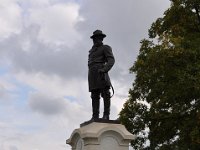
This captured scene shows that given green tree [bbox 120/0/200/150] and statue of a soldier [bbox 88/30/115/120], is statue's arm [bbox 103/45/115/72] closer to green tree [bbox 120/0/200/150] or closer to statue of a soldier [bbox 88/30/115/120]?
statue of a soldier [bbox 88/30/115/120]

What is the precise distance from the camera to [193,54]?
19.7m

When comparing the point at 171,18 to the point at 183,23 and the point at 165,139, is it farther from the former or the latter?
the point at 165,139

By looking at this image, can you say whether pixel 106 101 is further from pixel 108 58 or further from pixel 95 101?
pixel 108 58

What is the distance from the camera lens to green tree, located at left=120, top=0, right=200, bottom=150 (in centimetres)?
1942

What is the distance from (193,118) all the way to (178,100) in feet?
3.45

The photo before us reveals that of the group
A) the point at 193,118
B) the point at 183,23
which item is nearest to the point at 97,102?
the point at 193,118

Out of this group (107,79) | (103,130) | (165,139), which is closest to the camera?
(103,130)

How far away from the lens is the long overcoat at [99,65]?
1174cm

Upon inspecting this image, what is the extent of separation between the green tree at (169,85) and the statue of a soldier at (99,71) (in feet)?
25.1

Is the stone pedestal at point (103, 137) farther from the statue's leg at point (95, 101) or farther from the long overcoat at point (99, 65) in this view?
the long overcoat at point (99, 65)

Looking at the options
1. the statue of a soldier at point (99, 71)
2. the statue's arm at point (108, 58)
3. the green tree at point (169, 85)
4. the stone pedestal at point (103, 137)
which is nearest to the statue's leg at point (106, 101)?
the statue of a soldier at point (99, 71)

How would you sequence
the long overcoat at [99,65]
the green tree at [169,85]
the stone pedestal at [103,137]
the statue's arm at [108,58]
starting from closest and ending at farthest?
1. the stone pedestal at [103,137]
2. the statue's arm at [108,58]
3. the long overcoat at [99,65]
4. the green tree at [169,85]

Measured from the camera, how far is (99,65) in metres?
11.9

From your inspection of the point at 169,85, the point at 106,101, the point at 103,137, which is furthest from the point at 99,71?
the point at 169,85
